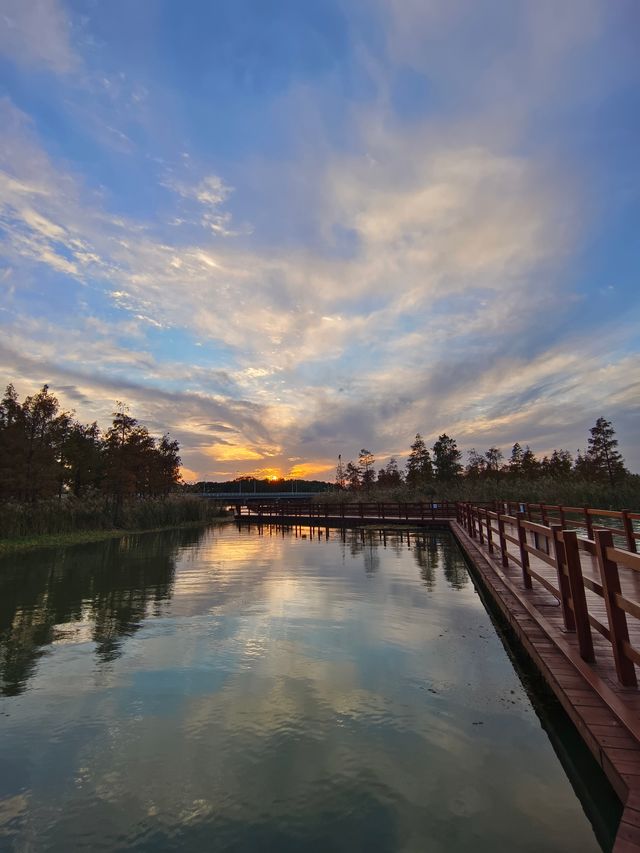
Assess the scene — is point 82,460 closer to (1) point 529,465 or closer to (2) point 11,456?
(2) point 11,456

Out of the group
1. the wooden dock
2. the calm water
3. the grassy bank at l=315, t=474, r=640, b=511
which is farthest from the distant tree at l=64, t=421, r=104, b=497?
the wooden dock

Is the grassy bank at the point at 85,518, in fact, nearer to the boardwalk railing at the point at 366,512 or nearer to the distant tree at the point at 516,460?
the boardwalk railing at the point at 366,512

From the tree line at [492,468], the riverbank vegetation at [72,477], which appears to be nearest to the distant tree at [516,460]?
the tree line at [492,468]

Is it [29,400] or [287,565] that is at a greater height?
[29,400]

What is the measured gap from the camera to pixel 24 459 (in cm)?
2731

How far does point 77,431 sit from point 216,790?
46.7 metres

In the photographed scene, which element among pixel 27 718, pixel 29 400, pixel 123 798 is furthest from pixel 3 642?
pixel 29 400

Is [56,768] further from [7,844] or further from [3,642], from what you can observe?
[3,642]

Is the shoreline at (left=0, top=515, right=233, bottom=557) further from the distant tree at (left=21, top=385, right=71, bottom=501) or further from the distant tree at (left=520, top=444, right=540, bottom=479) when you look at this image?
the distant tree at (left=520, top=444, right=540, bottom=479)

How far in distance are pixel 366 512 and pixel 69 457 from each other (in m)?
26.6

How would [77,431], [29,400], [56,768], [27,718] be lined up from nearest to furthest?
[56,768], [27,718], [29,400], [77,431]

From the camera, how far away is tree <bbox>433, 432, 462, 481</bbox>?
62.3m

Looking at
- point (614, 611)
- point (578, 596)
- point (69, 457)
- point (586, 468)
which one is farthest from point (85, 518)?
point (586, 468)

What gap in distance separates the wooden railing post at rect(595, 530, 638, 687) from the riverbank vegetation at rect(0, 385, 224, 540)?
87.3 ft
